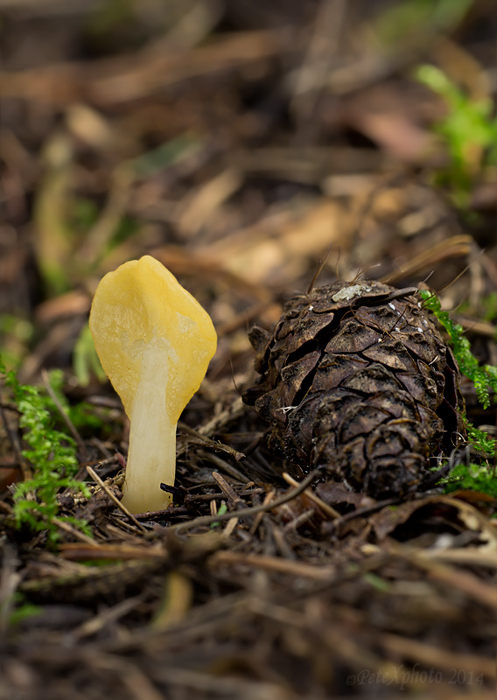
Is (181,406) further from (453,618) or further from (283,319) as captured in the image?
(453,618)

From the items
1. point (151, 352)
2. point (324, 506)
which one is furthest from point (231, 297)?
point (324, 506)

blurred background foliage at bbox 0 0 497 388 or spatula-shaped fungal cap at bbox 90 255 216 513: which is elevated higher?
blurred background foliage at bbox 0 0 497 388

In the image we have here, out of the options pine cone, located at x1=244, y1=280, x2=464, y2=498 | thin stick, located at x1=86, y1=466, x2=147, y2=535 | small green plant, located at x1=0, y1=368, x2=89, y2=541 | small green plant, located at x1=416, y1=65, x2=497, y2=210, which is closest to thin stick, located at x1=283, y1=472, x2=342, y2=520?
pine cone, located at x1=244, y1=280, x2=464, y2=498

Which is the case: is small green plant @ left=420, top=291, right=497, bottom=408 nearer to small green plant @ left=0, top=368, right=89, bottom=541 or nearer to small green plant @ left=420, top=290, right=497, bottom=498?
small green plant @ left=420, top=290, right=497, bottom=498

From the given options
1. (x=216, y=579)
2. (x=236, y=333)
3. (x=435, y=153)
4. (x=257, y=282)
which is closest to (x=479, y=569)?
(x=216, y=579)

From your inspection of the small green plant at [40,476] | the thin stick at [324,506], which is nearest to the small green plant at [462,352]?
the thin stick at [324,506]

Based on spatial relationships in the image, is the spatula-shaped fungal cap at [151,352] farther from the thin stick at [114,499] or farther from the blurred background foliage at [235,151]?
the blurred background foliage at [235,151]
